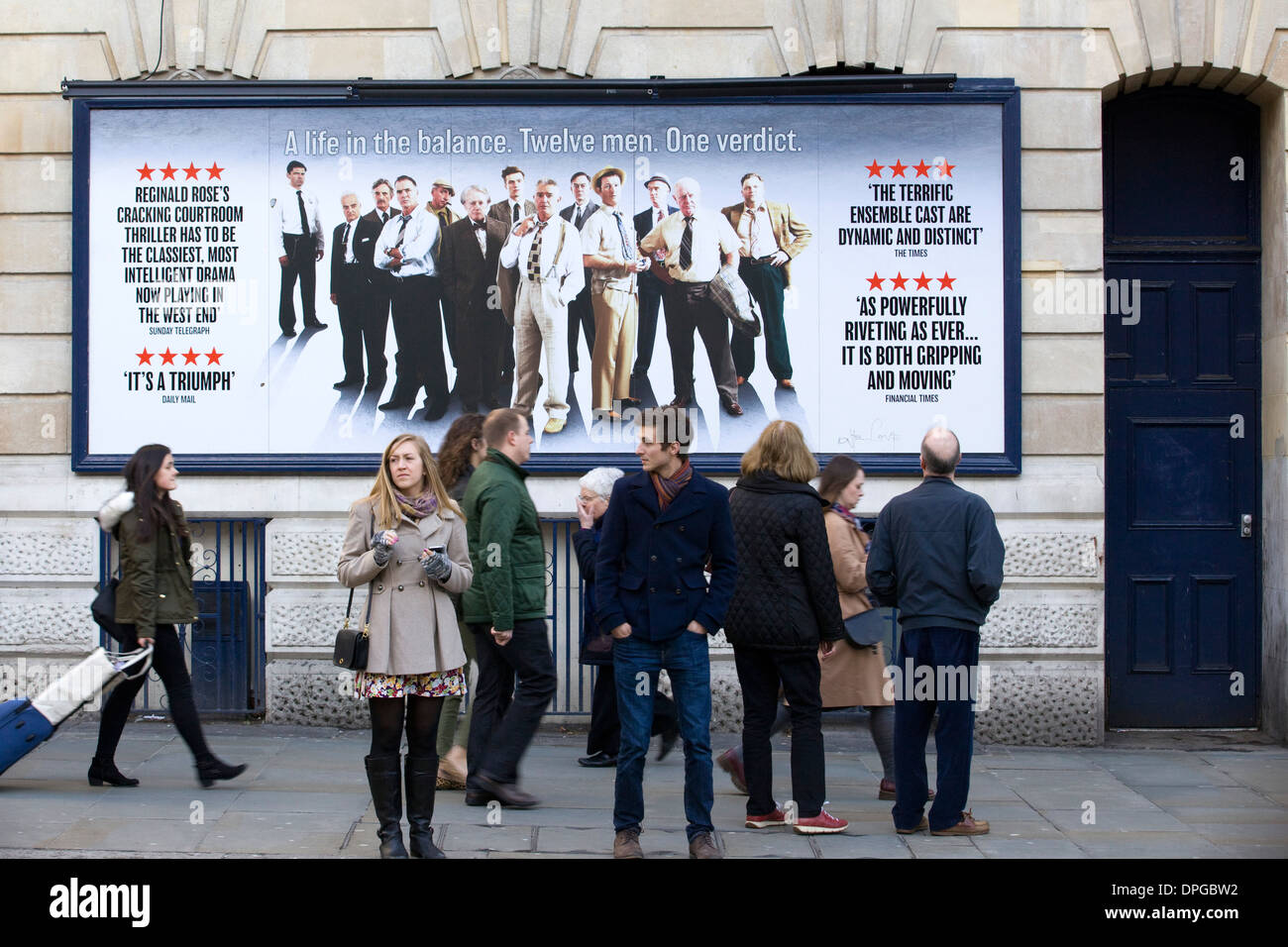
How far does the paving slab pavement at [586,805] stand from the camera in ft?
22.3

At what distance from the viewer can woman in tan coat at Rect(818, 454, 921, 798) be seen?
767 centimetres

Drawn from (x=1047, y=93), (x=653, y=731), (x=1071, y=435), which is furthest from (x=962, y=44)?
(x=653, y=731)

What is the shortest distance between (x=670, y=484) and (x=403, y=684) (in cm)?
147

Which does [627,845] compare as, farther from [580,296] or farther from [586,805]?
[580,296]

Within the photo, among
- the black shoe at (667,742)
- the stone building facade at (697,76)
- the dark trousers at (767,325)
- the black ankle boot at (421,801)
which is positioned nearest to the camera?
the black ankle boot at (421,801)

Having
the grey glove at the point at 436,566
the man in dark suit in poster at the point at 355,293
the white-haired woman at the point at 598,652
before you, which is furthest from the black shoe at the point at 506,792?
the man in dark suit in poster at the point at 355,293

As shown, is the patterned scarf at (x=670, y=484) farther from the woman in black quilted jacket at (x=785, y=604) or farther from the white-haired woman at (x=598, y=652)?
the white-haired woman at (x=598, y=652)

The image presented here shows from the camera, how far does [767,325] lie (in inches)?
396

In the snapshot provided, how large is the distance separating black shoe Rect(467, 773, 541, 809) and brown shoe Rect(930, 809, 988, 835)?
6.92 ft

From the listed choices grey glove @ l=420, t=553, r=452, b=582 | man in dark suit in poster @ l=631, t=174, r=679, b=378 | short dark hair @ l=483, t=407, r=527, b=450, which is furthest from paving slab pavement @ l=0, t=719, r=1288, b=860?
man in dark suit in poster @ l=631, t=174, r=679, b=378

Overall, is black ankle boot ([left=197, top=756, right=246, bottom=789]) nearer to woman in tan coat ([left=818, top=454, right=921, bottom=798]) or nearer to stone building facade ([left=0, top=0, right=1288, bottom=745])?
stone building facade ([left=0, top=0, right=1288, bottom=745])

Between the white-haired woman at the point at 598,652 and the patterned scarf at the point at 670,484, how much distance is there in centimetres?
114
